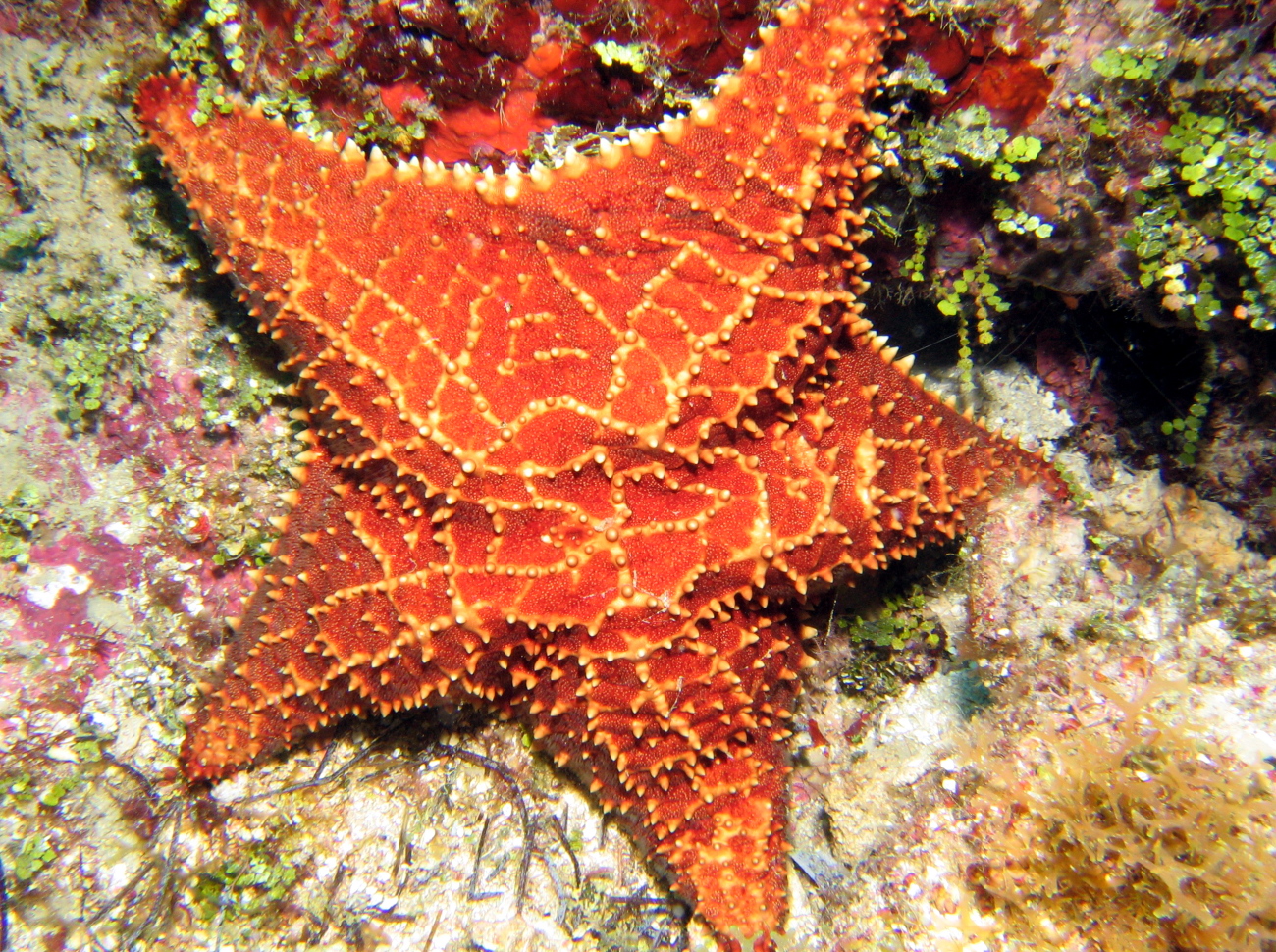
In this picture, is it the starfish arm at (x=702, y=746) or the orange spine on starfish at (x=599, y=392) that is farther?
the starfish arm at (x=702, y=746)

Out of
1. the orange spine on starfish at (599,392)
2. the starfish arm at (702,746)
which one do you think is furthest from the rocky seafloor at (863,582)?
the orange spine on starfish at (599,392)

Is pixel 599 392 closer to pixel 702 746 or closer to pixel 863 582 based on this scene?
pixel 702 746

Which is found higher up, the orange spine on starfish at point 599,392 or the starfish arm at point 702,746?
the orange spine on starfish at point 599,392

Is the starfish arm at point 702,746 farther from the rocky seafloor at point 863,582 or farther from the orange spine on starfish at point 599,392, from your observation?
the rocky seafloor at point 863,582

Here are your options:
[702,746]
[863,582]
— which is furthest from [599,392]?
[863,582]

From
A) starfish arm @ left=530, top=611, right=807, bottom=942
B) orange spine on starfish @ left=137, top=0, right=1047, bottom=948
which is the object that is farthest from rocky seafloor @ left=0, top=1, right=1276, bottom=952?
orange spine on starfish @ left=137, top=0, right=1047, bottom=948

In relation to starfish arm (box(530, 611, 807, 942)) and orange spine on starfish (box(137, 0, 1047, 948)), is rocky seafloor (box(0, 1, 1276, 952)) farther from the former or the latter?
orange spine on starfish (box(137, 0, 1047, 948))

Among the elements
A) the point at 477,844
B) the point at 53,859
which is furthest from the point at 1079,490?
the point at 53,859
